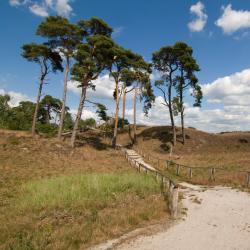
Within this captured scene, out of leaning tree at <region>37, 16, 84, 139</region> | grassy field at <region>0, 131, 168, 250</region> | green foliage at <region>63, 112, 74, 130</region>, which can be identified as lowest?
grassy field at <region>0, 131, 168, 250</region>

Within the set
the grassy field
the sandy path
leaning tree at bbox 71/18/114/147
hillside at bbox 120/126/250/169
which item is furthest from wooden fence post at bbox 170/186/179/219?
hillside at bbox 120/126/250/169

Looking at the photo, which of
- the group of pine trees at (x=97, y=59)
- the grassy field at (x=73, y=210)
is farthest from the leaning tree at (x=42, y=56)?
the grassy field at (x=73, y=210)

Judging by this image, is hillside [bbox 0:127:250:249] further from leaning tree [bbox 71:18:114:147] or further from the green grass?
leaning tree [bbox 71:18:114:147]

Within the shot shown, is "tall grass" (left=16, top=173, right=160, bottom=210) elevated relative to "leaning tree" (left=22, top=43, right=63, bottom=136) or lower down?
lower down

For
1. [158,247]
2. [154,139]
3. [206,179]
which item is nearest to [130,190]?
[158,247]

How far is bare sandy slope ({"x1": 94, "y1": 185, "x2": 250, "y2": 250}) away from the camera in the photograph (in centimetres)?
616

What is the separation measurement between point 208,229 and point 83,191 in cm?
535

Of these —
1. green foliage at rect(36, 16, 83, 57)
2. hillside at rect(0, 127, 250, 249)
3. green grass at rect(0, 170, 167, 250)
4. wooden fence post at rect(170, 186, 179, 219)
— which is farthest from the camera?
green foliage at rect(36, 16, 83, 57)

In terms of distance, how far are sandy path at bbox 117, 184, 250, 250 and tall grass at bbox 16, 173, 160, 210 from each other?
238 cm

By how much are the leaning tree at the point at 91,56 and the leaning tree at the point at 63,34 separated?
1.14 m

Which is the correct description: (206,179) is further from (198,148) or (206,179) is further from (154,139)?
(154,139)

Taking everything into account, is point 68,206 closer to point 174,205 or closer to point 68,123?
point 174,205

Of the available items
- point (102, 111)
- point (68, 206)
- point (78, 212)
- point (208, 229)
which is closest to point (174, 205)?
point (208, 229)

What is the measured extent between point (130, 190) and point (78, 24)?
72.5ft
